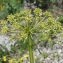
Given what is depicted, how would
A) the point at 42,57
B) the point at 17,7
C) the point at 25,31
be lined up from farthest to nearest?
the point at 17,7
the point at 42,57
the point at 25,31

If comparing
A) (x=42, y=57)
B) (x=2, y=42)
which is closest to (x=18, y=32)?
(x=42, y=57)

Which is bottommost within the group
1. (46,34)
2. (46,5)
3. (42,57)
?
(42,57)

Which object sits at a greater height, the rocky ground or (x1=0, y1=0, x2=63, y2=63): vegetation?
(x1=0, y1=0, x2=63, y2=63): vegetation

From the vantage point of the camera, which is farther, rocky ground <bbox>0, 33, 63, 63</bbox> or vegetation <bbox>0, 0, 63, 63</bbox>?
rocky ground <bbox>0, 33, 63, 63</bbox>

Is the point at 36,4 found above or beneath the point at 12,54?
above

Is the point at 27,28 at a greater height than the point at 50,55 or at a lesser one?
greater

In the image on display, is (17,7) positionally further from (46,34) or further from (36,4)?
(46,34)

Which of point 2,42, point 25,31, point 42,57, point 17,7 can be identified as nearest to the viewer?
point 25,31

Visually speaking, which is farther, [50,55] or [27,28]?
[50,55]

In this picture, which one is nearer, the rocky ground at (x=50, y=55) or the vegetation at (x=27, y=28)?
the vegetation at (x=27, y=28)

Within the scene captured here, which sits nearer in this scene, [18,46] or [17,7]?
[18,46]

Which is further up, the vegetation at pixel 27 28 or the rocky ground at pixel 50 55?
the vegetation at pixel 27 28
